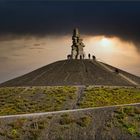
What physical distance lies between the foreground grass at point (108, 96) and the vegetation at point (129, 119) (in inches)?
1758

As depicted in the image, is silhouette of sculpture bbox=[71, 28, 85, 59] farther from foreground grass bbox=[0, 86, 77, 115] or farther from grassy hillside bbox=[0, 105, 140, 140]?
grassy hillside bbox=[0, 105, 140, 140]

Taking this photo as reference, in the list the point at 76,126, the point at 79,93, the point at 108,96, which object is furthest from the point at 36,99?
the point at 76,126

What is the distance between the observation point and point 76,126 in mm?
45500

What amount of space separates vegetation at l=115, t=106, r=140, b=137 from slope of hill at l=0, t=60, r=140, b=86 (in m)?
74.8

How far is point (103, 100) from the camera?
10469 cm

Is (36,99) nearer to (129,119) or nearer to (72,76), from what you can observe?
(72,76)

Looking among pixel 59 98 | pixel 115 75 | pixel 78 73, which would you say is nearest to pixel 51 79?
pixel 78 73

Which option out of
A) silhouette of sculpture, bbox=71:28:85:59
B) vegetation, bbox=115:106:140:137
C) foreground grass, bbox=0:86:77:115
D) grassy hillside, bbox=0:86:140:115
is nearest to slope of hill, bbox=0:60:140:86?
silhouette of sculpture, bbox=71:28:85:59

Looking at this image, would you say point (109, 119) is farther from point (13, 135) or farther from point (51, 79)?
point (51, 79)

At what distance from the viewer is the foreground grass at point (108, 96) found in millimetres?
100062

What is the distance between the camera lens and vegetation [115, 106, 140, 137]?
4681 centimetres

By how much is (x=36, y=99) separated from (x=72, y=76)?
29538 mm

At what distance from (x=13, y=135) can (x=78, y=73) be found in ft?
311

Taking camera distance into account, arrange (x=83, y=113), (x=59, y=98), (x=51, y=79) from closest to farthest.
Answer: (x=83, y=113), (x=59, y=98), (x=51, y=79)
